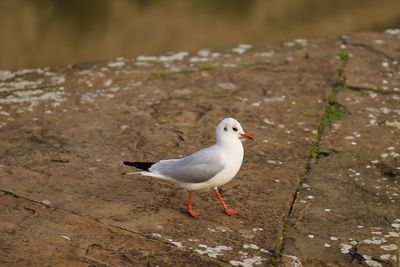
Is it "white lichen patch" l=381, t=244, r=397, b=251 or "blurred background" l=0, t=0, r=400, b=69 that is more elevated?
"blurred background" l=0, t=0, r=400, b=69

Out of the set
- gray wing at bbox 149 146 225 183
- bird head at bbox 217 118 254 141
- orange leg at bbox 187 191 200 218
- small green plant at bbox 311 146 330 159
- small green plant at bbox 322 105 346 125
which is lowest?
orange leg at bbox 187 191 200 218

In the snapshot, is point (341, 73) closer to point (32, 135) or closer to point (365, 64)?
point (365, 64)

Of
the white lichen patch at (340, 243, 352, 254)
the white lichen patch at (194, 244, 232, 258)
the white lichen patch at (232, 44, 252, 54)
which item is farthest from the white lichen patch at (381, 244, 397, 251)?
the white lichen patch at (232, 44, 252, 54)

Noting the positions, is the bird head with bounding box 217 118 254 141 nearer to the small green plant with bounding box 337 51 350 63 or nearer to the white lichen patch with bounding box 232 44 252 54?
the small green plant with bounding box 337 51 350 63

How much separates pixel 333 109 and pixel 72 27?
2.80 meters

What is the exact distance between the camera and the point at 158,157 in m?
4.43

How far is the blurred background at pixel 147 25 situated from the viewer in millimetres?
6910

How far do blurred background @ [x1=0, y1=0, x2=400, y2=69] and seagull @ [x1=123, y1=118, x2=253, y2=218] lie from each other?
3.07m

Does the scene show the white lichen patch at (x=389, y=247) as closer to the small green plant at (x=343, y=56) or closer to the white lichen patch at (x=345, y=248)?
the white lichen patch at (x=345, y=248)

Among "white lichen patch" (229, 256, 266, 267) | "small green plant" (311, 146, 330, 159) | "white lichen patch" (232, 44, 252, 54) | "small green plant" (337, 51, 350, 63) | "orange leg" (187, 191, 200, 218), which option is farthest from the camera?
"white lichen patch" (232, 44, 252, 54)

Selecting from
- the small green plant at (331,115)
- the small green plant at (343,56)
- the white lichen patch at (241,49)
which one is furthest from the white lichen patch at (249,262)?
the white lichen patch at (241,49)

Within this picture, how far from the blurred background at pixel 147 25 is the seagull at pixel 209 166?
3067mm

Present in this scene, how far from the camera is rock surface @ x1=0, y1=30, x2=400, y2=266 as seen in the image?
355 centimetres

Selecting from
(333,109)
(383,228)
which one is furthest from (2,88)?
(383,228)
